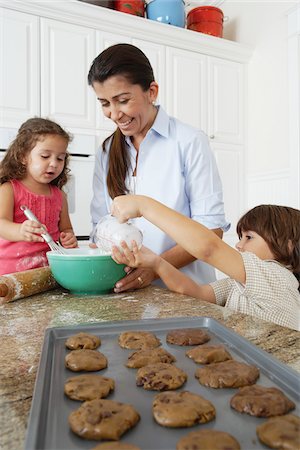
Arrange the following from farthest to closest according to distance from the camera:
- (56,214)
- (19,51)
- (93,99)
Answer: (93,99) → (19,51) → (56,214)

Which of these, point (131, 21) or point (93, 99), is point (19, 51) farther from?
point (131, 21)

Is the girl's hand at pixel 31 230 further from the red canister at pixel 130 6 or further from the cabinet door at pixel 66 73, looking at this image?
the red canister at pixel 130 6

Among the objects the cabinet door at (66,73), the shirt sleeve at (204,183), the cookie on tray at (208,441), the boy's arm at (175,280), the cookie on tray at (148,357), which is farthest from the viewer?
the cabinet door at (66,73)

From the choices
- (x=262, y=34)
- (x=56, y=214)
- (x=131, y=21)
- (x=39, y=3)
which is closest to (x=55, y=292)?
(x=56, y=214)

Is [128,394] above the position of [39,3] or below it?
below

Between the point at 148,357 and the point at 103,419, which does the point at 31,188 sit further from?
the point at 103,419

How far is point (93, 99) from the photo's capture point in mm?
2637

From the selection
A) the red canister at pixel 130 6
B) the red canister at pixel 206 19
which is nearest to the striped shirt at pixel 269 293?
the red canister at pixel 130 6

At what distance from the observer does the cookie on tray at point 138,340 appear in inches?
25.3

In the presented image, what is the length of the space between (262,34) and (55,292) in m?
2.74

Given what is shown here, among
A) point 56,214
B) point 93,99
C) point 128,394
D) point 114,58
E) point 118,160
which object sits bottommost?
point 128,394

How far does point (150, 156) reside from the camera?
1.47 meters

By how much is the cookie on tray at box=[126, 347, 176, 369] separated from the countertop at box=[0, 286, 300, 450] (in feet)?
0.44

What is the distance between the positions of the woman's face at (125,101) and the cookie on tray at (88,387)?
0.92 m
